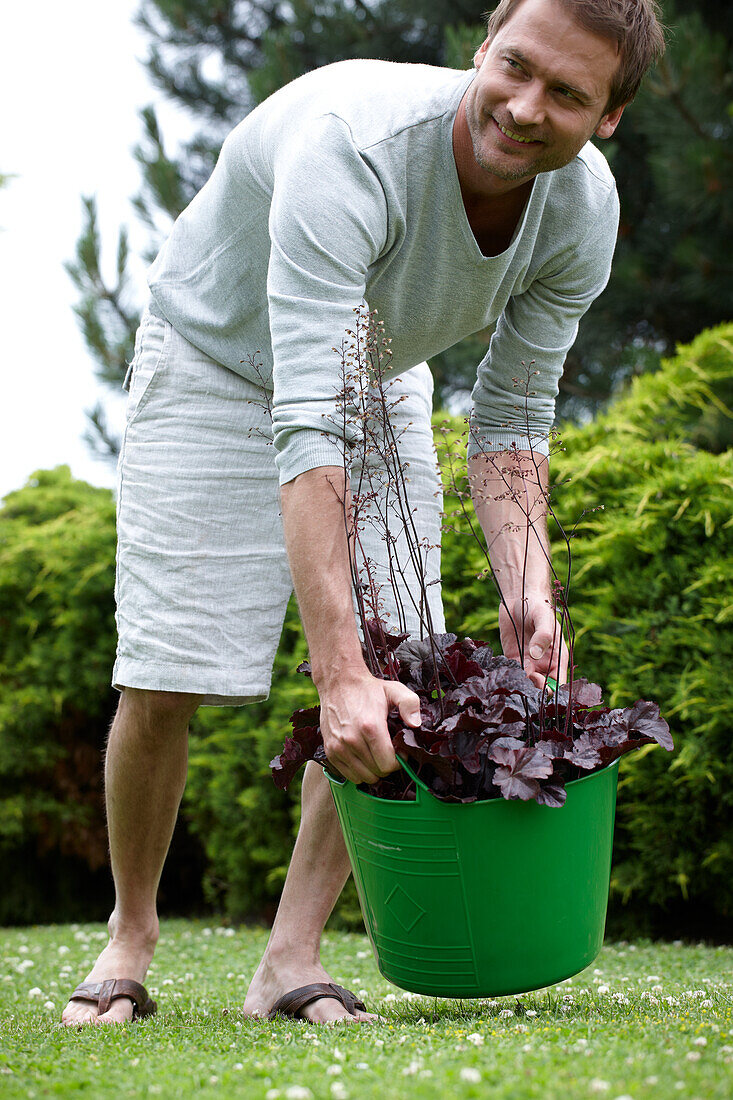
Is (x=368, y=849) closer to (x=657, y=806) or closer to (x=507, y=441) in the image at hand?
(x=507, y=441)

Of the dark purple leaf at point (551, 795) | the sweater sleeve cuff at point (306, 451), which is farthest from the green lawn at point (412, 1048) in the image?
the sweater sleeve cuff at point (306, 451)

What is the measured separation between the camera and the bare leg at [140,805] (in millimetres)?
2189

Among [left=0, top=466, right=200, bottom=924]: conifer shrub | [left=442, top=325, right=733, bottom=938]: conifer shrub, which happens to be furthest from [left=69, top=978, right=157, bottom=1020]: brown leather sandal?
[left=0, top=466, right=200, bottom=924]: conifer shrub

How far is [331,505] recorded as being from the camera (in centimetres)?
173

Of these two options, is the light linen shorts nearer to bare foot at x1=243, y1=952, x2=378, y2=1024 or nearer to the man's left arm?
the man's left arm

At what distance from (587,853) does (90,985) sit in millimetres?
1104

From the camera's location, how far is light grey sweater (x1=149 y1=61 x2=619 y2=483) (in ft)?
5.77

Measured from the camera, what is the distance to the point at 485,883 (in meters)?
1.66

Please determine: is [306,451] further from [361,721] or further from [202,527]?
[202,527]

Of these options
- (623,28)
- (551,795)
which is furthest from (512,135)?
(551,795)

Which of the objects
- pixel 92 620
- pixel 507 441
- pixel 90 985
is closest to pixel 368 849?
pixel 90 985

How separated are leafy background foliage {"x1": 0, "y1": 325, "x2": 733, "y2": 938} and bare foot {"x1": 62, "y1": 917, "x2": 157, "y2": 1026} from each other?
4.84 ft

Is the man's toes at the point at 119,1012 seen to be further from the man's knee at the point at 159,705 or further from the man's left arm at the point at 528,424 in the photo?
the man's left arm at the point at 528,424

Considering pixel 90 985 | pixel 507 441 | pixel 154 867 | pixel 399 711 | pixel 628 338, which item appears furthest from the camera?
pixel 628 338
